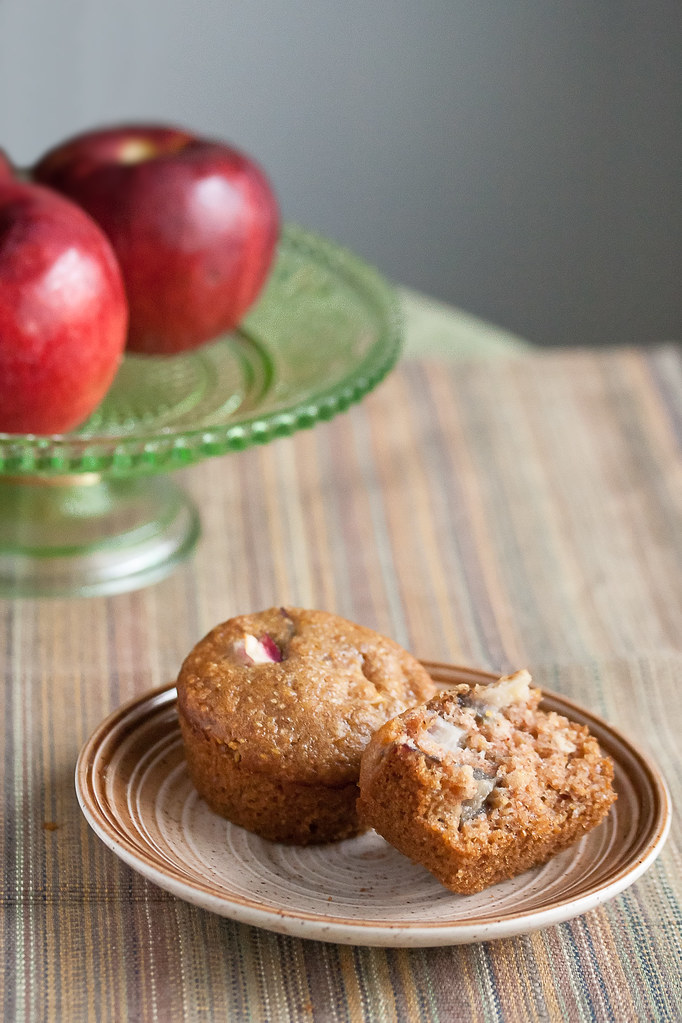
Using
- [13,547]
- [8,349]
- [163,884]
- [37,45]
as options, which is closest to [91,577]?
[13,547]

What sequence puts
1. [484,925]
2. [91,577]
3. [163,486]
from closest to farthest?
[484,925] → [91,577] → [163,486]

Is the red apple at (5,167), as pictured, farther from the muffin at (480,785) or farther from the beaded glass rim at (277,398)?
the muffin at (480,785)

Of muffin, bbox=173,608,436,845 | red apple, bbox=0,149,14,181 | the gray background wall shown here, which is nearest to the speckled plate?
muffin, bbox=173,608,436,845

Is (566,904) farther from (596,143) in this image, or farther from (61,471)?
(596,143)

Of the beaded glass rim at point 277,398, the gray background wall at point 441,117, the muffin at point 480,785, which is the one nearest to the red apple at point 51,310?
the beaded glass rim at point 277,398

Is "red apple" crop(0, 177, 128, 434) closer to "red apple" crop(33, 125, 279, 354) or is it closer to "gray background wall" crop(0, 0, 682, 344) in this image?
"red apple" crop(33, 125, 279, 354)

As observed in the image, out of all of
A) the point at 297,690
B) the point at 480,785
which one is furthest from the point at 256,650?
the point at 480,785
